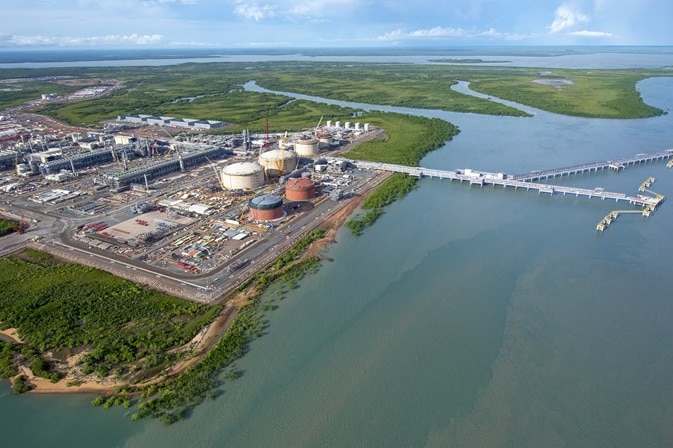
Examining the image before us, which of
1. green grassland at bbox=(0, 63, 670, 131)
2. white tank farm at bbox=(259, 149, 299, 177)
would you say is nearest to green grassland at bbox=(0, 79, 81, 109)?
green grassland at bbox=(0, 63, 670, 131)

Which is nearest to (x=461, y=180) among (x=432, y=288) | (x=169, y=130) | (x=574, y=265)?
(x=574, y=265)

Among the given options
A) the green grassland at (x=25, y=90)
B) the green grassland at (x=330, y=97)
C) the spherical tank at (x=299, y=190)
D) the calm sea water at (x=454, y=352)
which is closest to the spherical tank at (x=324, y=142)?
the green grassland at (x=330, y=97)

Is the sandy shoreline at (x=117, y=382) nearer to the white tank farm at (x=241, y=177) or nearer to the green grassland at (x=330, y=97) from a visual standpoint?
the white tank farm at (x=241, y=177)

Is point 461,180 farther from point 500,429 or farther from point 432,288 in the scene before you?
point 500,429

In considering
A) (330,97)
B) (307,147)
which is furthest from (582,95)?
(307,147)

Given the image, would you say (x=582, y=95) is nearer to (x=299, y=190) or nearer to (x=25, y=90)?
(x=299, y=190)

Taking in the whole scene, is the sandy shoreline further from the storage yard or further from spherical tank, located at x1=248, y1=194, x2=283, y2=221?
spherical tank, located at x1=248, y1=194, x2=283, y2=221

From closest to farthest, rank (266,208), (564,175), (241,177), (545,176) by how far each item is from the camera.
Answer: (266,208), (241,177), (545,176), (564,175)
